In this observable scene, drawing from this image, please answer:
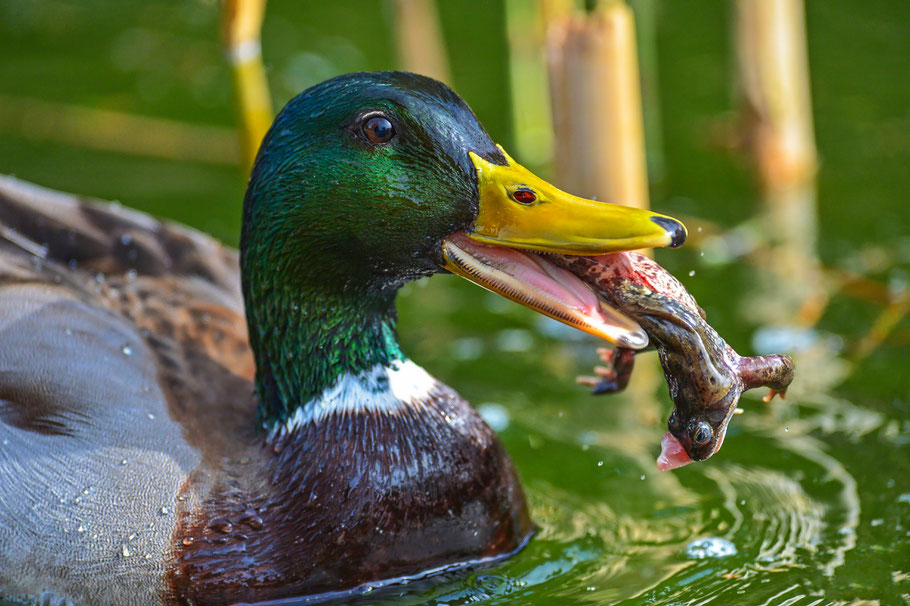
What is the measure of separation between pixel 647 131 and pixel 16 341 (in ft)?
13.9

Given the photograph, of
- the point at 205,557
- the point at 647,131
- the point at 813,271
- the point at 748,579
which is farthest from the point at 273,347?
the point at 647,131

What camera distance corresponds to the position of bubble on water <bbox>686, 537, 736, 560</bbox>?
3.88 metres

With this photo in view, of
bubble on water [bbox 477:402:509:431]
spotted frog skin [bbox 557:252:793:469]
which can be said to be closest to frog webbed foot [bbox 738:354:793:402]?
spotted frog skin [bbox 557:252:793:469]

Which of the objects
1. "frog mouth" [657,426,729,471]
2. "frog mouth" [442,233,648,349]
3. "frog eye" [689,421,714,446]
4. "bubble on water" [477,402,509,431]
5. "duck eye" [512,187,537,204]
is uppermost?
"duck eye" [512,187,537,204]

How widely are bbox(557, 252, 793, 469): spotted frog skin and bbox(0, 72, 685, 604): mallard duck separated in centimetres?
6

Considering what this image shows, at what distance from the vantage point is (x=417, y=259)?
139 inches

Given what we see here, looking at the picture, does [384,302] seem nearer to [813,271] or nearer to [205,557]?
[205,557]

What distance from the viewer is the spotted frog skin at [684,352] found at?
327 centimetres

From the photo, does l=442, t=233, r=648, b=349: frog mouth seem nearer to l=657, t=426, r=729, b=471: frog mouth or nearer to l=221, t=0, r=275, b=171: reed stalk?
l=657, t=426, r=729, b=471: frog mouth

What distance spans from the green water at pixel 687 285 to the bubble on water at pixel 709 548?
32 millimetres

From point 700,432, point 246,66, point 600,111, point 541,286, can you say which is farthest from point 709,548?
point 246,66

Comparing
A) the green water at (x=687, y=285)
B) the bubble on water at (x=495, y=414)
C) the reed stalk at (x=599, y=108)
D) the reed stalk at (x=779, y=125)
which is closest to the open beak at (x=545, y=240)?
the green water at (x=687, y=285)

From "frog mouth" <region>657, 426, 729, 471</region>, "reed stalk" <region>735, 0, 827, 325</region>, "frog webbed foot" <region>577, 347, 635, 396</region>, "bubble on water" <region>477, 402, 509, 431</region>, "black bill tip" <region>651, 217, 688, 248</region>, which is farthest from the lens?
"reed stalk" <region>735, 0, 827, 325</region>

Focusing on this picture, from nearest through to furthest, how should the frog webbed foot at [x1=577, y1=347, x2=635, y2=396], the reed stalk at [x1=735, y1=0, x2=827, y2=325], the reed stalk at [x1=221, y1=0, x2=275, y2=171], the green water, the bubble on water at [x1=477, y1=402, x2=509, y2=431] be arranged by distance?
1. the frog webbed foot at [x1=577, y1=347, x2=635, y2=396]
2. the green water
3. the bubble on water at [x1=477, y1=402, x2=509, y2=431]
4. the reed stalk at [x1=221, y1=0, x2=275, y2=171]
5. the reed stalk at [x1=735, y1=0, x2=827, y2=325]
